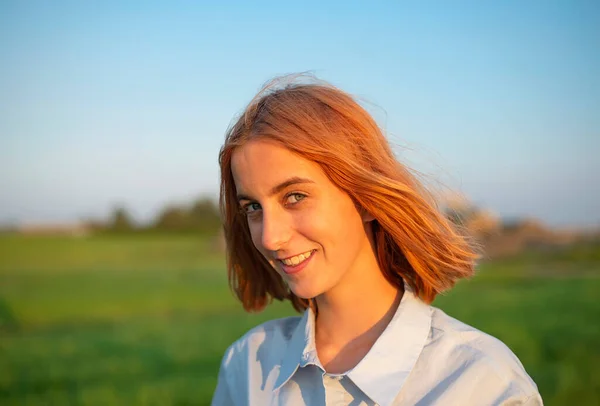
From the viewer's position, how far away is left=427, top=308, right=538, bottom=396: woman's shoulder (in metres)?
2.19

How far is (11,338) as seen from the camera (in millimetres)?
12039

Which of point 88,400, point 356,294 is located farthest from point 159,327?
point 356,294

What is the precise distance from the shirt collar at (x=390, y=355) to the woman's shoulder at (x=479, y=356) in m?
0.07

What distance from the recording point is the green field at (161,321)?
7.61m

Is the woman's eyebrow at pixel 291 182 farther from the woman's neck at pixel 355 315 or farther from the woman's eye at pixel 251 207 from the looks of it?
the woman's neck at pixel 355 315

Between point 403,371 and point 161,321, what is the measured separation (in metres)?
12.5

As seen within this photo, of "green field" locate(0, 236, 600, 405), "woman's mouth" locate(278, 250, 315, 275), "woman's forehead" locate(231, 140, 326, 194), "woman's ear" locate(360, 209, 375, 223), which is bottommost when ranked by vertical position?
"green field" locate(0, 236, 600, 405)

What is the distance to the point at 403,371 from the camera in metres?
2.35

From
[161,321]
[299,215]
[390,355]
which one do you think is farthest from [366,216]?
[161,321]

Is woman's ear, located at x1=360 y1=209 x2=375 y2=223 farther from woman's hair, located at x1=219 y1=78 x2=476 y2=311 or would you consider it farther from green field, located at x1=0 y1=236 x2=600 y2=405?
green field, located at x1=0 y1=236 x2=600 y2=405

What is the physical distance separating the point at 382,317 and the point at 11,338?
37.2 feet

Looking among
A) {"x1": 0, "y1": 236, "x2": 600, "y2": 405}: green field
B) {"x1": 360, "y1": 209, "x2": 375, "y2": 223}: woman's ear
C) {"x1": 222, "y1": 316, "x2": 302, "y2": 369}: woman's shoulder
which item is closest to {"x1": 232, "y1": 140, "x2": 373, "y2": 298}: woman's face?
{"x1": 360, "y1": 209, "x2": 375, "y2": 223}: woman's ear

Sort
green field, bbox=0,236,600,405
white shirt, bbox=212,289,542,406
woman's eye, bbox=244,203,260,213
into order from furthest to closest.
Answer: green field, bbox=0,236,600,405, woman's eye, bbox=244,203,260,213, white shirt, bbox=212,289,542,406

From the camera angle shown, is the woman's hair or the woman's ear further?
the woman's ear
